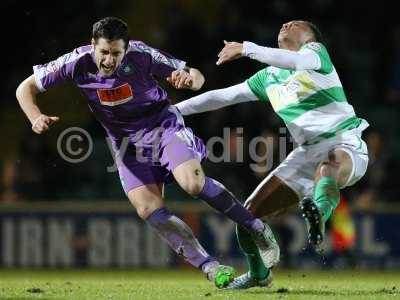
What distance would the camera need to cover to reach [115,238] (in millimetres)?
16172

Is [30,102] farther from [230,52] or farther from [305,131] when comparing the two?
[305,131]

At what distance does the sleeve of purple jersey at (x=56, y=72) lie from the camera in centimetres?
906

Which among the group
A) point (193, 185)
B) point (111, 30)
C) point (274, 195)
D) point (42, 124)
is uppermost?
point (111, 30)

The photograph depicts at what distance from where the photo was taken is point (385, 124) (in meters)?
18.5

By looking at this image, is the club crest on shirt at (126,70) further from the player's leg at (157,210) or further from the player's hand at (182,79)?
the player's leg at (157,210)

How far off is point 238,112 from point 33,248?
12.1 ft

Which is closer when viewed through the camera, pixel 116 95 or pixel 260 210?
pixel 116 95

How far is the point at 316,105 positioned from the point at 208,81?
8060 mm

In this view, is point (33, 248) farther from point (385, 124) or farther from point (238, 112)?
point (385, 124)

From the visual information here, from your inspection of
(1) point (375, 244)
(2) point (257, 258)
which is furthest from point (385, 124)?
(2) point (257, 258)

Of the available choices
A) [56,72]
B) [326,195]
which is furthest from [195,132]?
[326,195]

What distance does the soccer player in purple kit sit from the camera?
8875mm

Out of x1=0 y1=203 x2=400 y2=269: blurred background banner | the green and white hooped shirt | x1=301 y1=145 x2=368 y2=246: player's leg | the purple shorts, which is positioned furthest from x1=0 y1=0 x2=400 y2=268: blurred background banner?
x1=301 y1=145 x2=368 y2=246: player's leg

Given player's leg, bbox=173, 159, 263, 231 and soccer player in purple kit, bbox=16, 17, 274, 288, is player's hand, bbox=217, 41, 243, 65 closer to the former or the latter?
soccer player in purple kit, bbox=16, 17, 274, 288
